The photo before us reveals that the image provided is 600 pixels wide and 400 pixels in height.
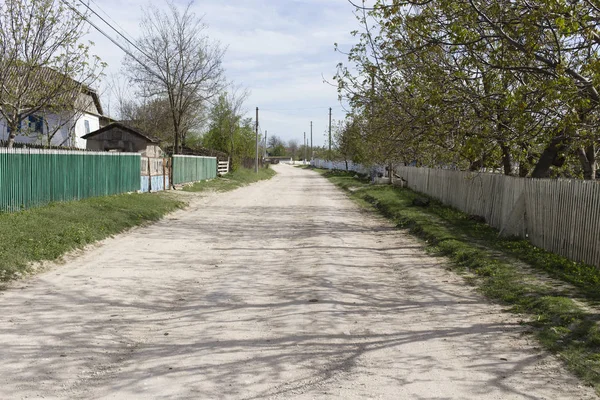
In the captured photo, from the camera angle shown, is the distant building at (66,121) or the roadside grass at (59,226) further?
Answer: the distant building at (66,121)

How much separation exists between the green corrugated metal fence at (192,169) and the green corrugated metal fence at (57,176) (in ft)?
26.6

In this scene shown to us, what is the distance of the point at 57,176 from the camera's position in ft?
57.2

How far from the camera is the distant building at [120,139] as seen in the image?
103ft

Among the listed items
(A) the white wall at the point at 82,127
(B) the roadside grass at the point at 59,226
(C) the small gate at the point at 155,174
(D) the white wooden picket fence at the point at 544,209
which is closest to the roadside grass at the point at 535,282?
(D) the white wooden picket fence at the point at 544,209

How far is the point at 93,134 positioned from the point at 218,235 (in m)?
19.6

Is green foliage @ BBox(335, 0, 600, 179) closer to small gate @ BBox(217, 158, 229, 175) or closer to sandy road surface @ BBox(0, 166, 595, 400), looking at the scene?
sandy road surface @ BBox(0, 166, 595, 400)

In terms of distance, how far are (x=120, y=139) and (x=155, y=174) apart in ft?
15.5

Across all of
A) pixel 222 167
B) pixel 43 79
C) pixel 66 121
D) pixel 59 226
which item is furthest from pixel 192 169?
pixel 59 226

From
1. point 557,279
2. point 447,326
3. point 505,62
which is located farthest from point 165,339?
point 505,62

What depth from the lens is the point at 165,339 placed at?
20.2 ft

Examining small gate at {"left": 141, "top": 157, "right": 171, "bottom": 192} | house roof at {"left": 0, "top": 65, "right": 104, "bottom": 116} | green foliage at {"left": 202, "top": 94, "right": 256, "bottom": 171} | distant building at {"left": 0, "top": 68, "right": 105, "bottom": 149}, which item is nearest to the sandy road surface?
house roof at {"left": 0, "top": 65, "right": 104, "bottom": 116}

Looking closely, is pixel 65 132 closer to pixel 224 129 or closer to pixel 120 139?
pixel 120 139

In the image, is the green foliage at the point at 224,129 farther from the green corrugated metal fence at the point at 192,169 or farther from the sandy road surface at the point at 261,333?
the sandy road surface at the point at 261,333

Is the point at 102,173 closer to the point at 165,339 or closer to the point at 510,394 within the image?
the point at 165,339
